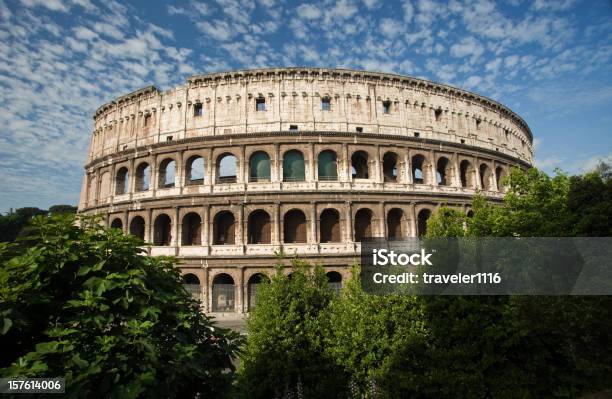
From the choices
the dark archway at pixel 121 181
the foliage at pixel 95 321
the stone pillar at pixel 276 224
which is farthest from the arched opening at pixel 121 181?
the foliage at pixel 95 321

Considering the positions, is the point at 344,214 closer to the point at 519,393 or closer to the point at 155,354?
the point at 519,393

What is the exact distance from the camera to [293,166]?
23766 mm

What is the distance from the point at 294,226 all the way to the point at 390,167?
9.23 m

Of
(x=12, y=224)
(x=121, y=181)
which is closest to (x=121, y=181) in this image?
(x=121, y=181)

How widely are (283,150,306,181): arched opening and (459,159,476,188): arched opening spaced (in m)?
12.9

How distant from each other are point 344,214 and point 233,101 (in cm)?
1110

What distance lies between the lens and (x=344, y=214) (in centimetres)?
2280

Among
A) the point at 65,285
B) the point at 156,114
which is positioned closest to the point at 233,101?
the point at 156,114

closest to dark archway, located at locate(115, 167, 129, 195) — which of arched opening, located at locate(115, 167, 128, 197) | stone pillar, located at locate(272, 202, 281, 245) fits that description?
arched opening, located at locate(115, 167, 128, 197)

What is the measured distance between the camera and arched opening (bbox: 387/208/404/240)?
24.4 metres

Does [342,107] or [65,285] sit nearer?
[65,285]

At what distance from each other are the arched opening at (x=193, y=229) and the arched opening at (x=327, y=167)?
30.3 ft

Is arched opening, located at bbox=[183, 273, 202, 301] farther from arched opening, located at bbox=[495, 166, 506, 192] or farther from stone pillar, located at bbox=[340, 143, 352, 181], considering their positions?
arched opening, located at bbox=[495, 166, 506, 192]
